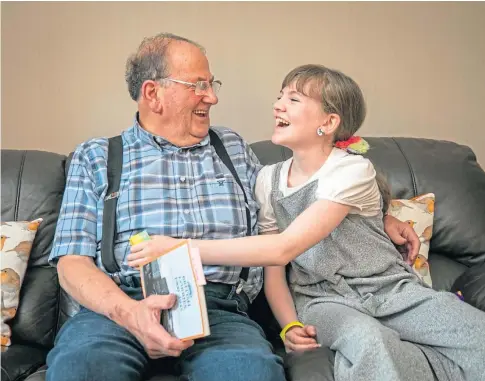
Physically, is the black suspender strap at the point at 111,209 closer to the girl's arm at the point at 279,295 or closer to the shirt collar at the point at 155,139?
the shirt collar at the point at 155,139

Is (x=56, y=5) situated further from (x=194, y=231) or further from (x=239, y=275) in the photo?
(x=239, y=275)

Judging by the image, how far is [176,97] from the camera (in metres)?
1.61

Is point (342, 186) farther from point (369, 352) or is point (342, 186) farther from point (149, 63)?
point (149, 63)

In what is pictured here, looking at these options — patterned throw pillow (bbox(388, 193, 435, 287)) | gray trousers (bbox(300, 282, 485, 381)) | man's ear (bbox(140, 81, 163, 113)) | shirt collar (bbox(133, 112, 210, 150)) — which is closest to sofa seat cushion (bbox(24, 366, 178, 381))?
gray trousers (bbox(300, 282, 485, 381))

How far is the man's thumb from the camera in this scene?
3.79 ft

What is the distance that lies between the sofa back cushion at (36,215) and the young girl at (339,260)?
0.54m

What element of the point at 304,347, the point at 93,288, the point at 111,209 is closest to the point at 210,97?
the point at 111,209

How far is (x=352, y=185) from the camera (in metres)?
1.39

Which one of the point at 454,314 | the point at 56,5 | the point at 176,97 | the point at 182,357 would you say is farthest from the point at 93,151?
the point at 454,314

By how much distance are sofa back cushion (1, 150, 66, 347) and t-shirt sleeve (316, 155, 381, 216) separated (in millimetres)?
861

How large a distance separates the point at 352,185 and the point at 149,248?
21.1 inches

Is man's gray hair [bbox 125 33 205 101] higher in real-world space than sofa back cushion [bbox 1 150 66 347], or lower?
higher

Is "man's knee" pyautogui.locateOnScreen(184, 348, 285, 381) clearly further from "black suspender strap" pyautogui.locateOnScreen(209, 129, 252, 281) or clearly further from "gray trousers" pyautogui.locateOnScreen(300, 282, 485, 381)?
"black suspender strap" pyautogui.locateOnScreen(209, 129, 252, 281)

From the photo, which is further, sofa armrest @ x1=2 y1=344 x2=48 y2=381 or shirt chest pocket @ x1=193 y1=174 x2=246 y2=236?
shirt chest pocket @ x1=193 y1=174 x2=246 y2=236
